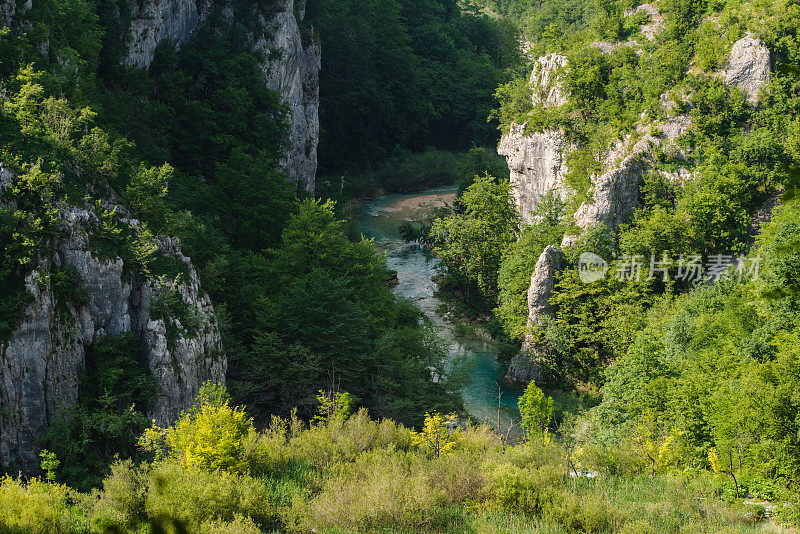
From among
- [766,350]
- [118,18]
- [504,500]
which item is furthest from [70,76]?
[766,350]

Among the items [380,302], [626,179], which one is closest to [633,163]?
[626,179]

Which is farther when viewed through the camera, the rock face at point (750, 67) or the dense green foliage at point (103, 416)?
the rock face at point (750, 67)

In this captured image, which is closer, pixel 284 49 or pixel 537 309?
→ pixel 537 309

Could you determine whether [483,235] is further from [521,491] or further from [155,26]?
[521,491]

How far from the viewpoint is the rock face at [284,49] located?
35.4 metres

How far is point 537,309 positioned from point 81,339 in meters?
21.3

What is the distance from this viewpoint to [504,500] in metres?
12.0

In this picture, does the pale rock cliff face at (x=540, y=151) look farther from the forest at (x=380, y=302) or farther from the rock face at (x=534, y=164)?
the forest at (x=380, y=302)

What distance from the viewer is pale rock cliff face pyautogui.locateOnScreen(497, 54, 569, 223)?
1521 inches

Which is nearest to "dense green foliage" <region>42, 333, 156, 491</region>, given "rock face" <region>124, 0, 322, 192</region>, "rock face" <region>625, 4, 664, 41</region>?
"rock face" <region>124, 0, 322, 192</region>

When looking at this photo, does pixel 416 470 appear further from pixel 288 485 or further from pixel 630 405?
pixel 630 405

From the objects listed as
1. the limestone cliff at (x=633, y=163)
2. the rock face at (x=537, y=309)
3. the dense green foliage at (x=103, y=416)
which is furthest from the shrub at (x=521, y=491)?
the limestone cliff at (x=633, y=163)

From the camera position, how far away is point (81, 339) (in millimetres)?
17578

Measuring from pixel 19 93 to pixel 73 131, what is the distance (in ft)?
5.96
